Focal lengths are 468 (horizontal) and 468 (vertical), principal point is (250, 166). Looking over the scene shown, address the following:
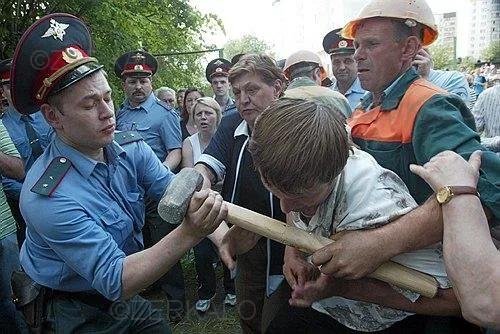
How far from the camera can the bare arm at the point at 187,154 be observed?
17.0 ft

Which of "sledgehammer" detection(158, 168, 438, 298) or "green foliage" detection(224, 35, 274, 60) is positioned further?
"green foliage" detection(224, 35, 274, 60)

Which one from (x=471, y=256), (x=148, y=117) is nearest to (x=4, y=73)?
(x=148, y=117)

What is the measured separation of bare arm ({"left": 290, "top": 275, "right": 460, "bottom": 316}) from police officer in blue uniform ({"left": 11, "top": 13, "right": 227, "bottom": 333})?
45 cm

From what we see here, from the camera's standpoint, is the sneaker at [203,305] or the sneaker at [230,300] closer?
the sneaker at [203,305]

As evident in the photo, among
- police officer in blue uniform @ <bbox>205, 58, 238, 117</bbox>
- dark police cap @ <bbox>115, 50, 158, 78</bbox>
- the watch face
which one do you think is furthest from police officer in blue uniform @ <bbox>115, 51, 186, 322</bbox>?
the watch face

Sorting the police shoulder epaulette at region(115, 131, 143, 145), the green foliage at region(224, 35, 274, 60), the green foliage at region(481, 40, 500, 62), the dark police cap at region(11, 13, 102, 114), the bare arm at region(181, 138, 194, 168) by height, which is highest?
the dark police cap at region(11, 13, 102, 114)

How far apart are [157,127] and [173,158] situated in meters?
0.42

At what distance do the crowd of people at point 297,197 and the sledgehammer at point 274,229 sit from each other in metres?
0.04

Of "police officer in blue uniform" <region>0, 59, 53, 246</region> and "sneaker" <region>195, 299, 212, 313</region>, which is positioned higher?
"police officer in blue uniform" <region>0, 59, 53, 246</region>

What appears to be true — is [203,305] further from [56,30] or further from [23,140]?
[56,30]

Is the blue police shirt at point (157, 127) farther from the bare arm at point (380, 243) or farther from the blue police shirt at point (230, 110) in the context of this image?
the bare arm at point (380, 243)

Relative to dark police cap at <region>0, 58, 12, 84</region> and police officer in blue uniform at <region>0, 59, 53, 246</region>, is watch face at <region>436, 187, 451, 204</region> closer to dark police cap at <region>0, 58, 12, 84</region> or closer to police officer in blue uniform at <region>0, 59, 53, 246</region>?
police officer in blue uniform at <region>0, 59, 53, 246</region>

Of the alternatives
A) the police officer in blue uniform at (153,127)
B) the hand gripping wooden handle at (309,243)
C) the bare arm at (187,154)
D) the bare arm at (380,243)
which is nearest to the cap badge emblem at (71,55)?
the hand gripping wooden handle at (309,243)

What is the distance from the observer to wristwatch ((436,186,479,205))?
140 cm
